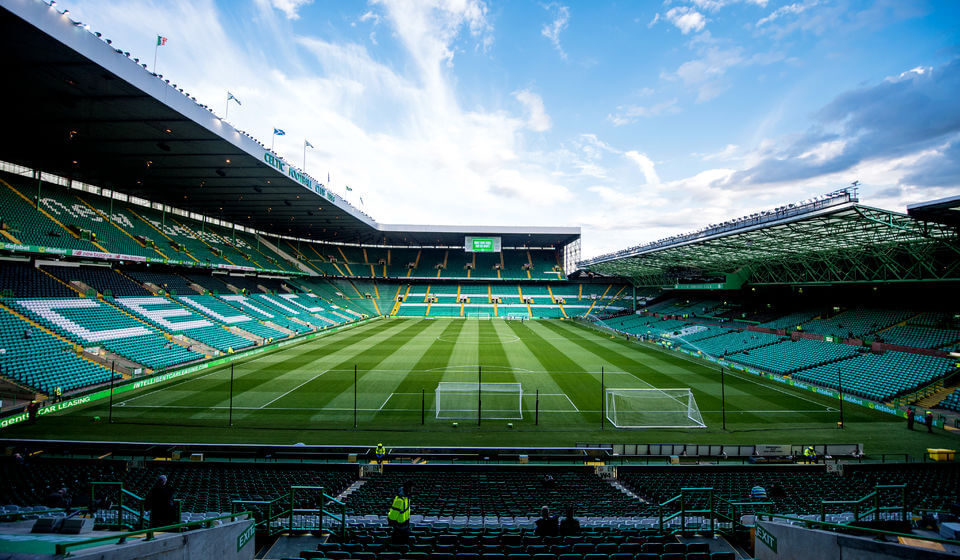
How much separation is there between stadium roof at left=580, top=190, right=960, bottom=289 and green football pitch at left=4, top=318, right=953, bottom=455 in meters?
10.8

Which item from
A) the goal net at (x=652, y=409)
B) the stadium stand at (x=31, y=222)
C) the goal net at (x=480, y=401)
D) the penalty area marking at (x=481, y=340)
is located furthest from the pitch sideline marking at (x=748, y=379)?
the stadium stand at (x=31, y=222)

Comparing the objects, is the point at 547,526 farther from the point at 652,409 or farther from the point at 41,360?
the point at 41,360

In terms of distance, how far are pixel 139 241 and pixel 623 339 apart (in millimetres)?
51777

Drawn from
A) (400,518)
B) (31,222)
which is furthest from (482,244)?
(400,518)

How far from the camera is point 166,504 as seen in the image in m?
5.89

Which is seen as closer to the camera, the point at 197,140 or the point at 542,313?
the point at 197,140

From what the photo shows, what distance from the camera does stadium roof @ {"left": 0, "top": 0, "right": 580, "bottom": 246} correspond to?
15.0 meters

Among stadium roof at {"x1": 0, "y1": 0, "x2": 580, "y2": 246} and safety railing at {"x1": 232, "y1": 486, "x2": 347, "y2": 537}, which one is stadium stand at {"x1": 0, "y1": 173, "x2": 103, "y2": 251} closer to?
stadium roof at {"x1": 0, "y1": 0, "x2": 580, "y2": 246}

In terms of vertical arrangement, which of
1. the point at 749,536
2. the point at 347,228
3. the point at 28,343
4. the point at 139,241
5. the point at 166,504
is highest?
the point at 347,228

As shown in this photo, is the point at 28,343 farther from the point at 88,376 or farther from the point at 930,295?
the point at 930,295

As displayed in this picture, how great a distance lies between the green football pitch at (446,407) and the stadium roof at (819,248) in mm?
10781

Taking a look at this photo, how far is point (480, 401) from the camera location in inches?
787

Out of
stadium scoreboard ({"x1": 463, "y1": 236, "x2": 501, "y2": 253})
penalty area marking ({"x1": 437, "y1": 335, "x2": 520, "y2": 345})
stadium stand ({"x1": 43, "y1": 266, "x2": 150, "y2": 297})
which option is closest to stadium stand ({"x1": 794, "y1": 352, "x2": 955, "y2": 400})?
penalty area marking ({"x1": 437, "y1": 335, "x2": 520, "y2": 345})

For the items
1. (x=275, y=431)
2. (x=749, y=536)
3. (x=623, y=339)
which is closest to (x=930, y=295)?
(x=623, y=339)
